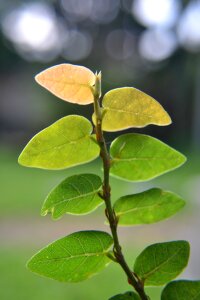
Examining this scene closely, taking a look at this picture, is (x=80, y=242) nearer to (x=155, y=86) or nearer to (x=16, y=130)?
(x=155, y=86)

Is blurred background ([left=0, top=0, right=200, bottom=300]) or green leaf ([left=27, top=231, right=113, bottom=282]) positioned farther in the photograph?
blurred background ([left=0, top=0, right=200, bottom=300])

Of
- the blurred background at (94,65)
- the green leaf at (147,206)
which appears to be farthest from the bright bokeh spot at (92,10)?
the green leaf at (147,206)

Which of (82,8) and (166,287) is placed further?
(82,8)

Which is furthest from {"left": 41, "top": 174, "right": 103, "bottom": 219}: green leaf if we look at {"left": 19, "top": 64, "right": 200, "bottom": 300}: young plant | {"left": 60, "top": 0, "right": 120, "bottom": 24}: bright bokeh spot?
{"left": 60, "top": 0, "right": 120, "bottom": 24}: bright bokeh spot

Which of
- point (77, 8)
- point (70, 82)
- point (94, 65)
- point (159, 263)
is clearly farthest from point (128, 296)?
point (77, 8)

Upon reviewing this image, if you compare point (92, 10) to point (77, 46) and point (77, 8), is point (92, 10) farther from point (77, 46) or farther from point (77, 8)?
point (77, 46)

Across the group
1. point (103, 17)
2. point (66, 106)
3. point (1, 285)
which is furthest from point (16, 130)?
point (1, 285)

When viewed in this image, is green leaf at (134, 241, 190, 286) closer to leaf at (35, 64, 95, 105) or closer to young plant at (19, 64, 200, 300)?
young plant at (19, 64, 200, 300)

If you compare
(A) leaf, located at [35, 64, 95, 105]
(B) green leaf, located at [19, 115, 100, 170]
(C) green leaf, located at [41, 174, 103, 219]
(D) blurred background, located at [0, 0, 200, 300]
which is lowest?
(D) blurred background, located at [0, 0, 200, 300]
